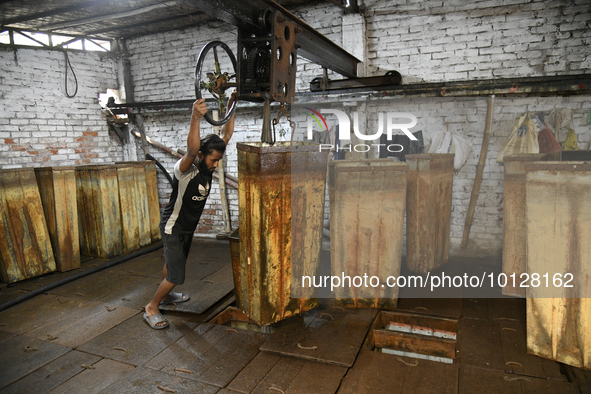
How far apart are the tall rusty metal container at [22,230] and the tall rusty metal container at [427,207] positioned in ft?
13.9

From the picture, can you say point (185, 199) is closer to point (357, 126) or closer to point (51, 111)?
point (357, 126)

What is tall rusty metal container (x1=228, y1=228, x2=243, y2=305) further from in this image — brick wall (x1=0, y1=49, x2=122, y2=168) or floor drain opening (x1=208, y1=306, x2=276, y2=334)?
brick wall (x1=0, y1=49, x2=122, y2=168)

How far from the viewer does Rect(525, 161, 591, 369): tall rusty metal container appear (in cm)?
240

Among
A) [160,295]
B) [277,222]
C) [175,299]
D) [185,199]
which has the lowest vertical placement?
[175,299]

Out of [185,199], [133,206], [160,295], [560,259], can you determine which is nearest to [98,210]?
[133,206]

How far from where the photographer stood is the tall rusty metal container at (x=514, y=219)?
340 cm

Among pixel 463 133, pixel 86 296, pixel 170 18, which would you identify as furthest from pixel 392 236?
pixel 170 18

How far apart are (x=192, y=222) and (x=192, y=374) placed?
1.20 metres

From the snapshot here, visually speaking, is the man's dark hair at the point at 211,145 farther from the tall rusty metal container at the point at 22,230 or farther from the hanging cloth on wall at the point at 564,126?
the hanging cloth on wall at the point at 564,126

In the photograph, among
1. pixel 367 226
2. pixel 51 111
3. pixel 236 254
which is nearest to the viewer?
pixel 236 254

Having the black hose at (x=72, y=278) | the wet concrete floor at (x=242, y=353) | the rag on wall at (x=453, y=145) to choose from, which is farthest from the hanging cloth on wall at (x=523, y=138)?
the black hose at (x=72, y=278)

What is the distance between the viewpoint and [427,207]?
3.94 meters

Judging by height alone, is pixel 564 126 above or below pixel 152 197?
above

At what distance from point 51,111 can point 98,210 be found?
188 cm
